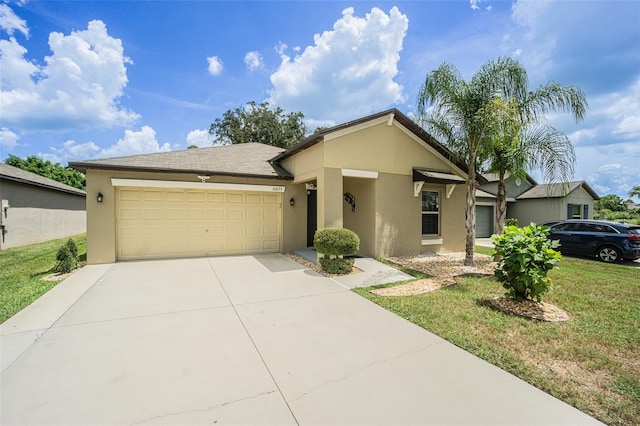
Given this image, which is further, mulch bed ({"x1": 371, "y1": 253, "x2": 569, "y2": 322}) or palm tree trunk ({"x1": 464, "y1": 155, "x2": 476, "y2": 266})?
palm tree trunk ({"x1": 464, "y1": 155, "x2": 476, "y2": 266})

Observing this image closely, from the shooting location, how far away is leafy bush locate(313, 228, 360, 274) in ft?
26.0

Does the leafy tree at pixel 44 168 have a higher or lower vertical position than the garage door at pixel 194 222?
higher

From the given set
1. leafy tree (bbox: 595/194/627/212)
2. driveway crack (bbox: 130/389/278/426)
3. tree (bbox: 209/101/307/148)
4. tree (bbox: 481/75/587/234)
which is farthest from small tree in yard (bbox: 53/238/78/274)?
leafy tree (bbox: 595/194/627/212)

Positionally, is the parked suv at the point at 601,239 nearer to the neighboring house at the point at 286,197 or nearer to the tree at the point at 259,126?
the neighboring house at the point at 286,197

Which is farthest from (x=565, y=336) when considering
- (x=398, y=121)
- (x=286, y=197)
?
(x=286, y=197)

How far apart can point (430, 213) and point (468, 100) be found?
456 cm

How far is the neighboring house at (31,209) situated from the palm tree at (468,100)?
17857 millimetres

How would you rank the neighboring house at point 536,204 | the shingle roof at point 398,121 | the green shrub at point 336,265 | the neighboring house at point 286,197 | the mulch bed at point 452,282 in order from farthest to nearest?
the neighboring house at point 536,204 < the neighboring house at point 286,197 < the shingle roof at point 398,121 < the green shrub at point 336,265 < the mulch bed at point 452,282

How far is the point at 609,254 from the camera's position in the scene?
10719 mm

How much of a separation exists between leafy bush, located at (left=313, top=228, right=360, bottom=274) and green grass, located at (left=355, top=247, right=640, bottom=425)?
63.0 inches

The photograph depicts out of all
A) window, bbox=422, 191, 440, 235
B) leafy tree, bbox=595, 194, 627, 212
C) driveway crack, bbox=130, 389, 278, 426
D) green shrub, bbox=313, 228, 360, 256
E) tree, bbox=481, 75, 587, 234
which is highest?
tree, bbox=481, 75, 587, 234

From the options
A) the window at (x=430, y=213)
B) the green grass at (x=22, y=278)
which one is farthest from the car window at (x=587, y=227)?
the green grass at (x=22, y=278)

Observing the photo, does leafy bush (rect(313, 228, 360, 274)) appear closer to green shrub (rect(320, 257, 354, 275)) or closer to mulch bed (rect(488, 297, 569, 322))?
green shrub (rect(320, 257, 354, 275))

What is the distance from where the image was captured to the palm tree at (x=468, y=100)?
846 cm
